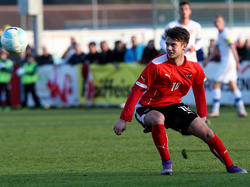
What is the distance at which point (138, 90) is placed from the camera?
6699 mm

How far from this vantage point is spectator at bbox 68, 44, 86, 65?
802 inches

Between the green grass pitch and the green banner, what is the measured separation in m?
5.15

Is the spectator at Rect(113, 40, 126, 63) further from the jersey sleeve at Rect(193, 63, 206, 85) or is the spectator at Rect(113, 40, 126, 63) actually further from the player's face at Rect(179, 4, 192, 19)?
the jersey sleeve at Rect(193, 63, 206, 85)

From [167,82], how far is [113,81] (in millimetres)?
12757

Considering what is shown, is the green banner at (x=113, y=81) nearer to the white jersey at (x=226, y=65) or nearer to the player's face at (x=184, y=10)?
the white jersey at (x=226, y=65)

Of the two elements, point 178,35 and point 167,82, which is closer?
point 178,35

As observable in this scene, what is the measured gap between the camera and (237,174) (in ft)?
21.9

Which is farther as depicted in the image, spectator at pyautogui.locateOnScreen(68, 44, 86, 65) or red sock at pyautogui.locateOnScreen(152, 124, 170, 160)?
spectator at pyautogui.locateOnScreen(68, 44, 86, 65)

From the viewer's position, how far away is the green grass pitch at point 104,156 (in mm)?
6512

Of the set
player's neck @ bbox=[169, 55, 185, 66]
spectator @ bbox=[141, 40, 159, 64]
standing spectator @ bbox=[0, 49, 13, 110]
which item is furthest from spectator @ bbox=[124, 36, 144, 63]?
player's neck @ bbox=[169, 55, 185, 66]

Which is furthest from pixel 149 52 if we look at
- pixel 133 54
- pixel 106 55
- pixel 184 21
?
pixel 184 21

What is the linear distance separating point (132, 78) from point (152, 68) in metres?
12.5

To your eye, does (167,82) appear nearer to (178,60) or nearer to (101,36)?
(178,60)

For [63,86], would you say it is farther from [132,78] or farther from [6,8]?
[6,8]
